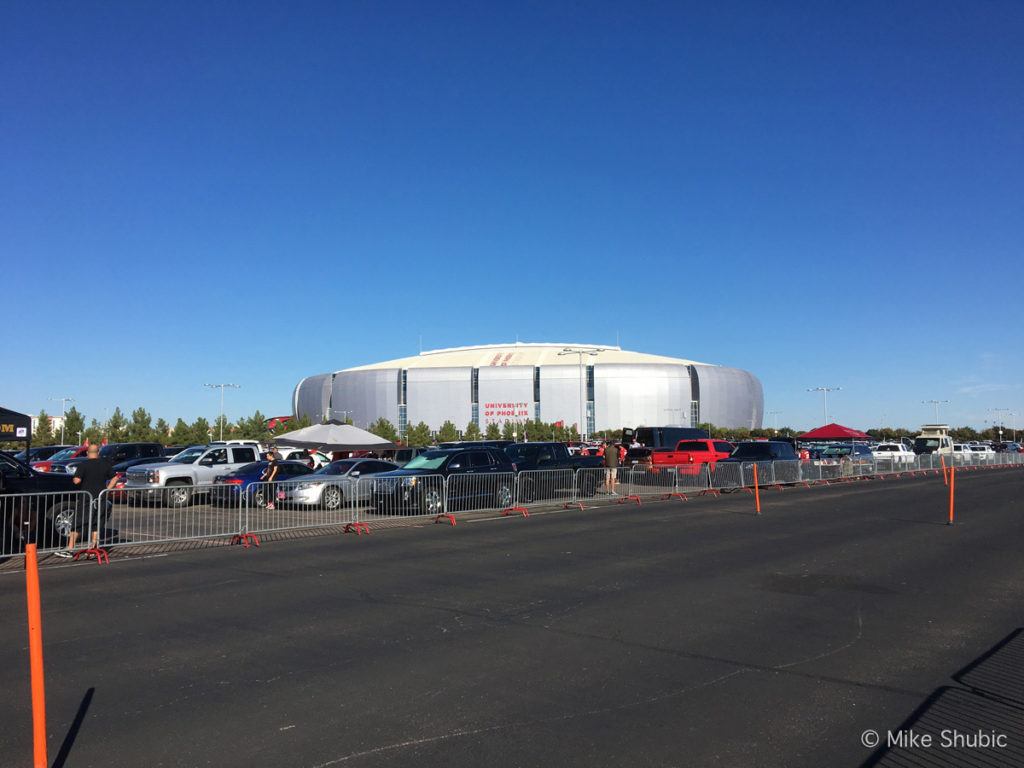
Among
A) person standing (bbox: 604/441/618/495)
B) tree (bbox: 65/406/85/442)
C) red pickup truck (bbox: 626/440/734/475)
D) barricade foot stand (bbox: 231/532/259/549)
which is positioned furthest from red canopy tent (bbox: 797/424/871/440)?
tree (bbox: 65/406/85/442)

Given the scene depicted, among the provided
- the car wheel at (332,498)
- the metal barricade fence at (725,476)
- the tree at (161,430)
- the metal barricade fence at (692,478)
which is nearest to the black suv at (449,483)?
the car wheel at (332,498)

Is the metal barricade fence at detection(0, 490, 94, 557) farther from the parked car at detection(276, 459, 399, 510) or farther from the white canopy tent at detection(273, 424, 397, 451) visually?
the white canopy tent at detection(273, 424, 397, 451)

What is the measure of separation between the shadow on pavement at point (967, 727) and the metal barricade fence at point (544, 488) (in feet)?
49.3

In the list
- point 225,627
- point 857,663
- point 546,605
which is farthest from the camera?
point 546,605

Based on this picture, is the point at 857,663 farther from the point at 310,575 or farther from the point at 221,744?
the point at 310,575

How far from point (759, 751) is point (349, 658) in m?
3.51

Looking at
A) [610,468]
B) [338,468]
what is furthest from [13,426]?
[610,468]

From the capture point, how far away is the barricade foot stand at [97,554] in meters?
12.5

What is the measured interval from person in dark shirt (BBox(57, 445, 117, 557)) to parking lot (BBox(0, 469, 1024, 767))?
1.01 m

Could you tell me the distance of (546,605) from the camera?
8.89 m

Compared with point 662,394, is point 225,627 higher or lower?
lower

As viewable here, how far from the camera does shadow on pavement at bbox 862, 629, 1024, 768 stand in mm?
4703

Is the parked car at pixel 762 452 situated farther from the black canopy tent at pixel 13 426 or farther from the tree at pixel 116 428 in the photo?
the tree at pixel 116 428

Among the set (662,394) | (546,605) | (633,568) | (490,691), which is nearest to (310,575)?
(546,605)
